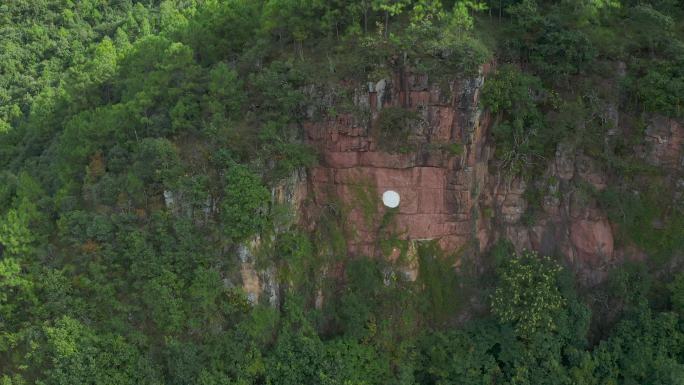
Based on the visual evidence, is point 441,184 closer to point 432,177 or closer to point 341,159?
point 432,177

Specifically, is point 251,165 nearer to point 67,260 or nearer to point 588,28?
point 67,260

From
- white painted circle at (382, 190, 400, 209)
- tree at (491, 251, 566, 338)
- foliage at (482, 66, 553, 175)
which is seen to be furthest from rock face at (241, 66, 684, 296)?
tree at (491, 251, 566, 338)

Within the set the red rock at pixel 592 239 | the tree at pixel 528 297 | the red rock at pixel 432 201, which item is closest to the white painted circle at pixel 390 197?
the red rock at pixel 432 201

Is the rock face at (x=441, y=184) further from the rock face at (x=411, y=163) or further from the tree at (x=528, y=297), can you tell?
the tree at (x=528, y=297)

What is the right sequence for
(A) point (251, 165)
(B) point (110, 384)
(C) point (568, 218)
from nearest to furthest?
(B) point (110, 384)
(A) point (251, 165)
(C) point (568, 218)

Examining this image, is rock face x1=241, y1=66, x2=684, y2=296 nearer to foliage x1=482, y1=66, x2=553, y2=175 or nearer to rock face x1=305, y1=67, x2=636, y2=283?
rock face x1=305, y1=67, x2=636, y2=283

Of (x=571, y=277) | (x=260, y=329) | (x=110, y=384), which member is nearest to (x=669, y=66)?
(x=571, y=277)
